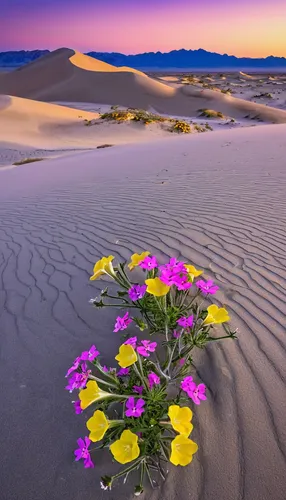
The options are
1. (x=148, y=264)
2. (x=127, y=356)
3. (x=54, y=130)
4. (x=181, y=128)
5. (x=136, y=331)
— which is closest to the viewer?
(x=127, y=356)

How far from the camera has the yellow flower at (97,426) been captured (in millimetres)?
1480

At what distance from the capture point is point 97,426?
1502 millimetres

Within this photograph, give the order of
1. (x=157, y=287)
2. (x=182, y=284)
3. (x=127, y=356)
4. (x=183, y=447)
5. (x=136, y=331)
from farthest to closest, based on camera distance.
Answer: (x=136, y=331), (x=182, y=284), (x=157, y=287), (x=127, y=356), (x=183, y=447)

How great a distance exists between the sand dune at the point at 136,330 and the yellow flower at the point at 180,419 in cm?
34

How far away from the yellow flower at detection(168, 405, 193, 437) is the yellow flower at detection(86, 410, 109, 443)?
245 millimetres

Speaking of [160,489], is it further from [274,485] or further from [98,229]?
[98,229]

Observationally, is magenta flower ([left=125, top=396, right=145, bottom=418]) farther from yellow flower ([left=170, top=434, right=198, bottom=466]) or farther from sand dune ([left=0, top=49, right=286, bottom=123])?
sand dune ([left=0, top=49, right=286, bottom=123])

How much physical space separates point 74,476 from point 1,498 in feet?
1.03

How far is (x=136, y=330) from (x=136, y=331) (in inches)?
0.6

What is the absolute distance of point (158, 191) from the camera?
20.7 ft

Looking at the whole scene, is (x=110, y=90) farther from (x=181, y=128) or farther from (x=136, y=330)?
(x=136, y=330)

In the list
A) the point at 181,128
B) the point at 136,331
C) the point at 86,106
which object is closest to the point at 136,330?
the point at 136,331

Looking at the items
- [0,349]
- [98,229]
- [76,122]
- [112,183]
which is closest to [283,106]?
[76,122]

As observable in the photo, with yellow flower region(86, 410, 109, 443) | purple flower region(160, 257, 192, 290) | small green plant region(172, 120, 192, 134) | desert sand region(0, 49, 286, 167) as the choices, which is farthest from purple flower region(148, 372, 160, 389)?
small green plant region(172, 120, 192, 134)
